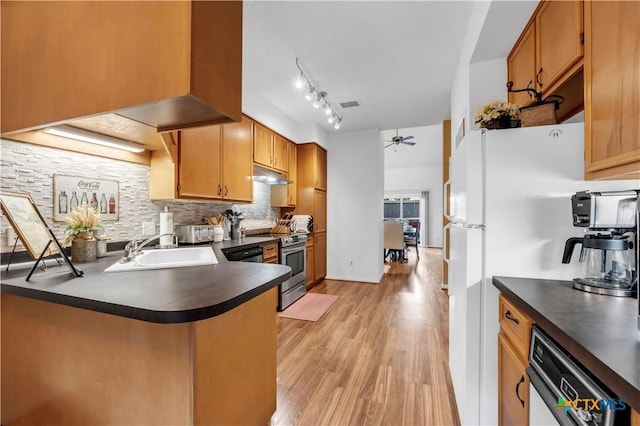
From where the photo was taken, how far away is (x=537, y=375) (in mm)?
876

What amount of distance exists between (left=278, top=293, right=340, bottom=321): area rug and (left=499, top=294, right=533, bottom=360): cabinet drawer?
2.14 m

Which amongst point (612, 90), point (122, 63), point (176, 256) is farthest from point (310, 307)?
point (612, 90)

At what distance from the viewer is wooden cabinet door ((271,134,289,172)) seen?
3.76m

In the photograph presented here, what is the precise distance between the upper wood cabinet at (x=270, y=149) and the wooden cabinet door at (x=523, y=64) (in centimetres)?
261

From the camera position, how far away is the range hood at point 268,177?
11.6 ft

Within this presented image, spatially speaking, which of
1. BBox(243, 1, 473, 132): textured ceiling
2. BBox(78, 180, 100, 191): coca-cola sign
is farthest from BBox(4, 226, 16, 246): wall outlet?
BBox(243, 1, 473, 132): textured ceiling

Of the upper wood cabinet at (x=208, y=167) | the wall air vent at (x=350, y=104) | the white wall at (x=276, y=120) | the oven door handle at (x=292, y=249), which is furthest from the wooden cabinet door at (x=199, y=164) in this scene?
the wall air vent at (x=350, y=104)

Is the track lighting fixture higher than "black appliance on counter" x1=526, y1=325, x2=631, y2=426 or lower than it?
higher

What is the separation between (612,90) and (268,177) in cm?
318

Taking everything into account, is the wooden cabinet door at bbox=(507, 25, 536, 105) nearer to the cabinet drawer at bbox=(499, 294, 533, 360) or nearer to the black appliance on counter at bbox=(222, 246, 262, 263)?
the cabinet drawer at bbox=(499, 294, 533, 360)

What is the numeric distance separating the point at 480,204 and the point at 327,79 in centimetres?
230

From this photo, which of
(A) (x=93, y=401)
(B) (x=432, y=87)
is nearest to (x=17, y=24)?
(A) (x=93, y=401)

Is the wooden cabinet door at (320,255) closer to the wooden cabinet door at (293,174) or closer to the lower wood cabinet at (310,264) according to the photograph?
the lower wood cabinet at (310,264)

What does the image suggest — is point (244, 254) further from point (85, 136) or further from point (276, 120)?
point (276, 120)
